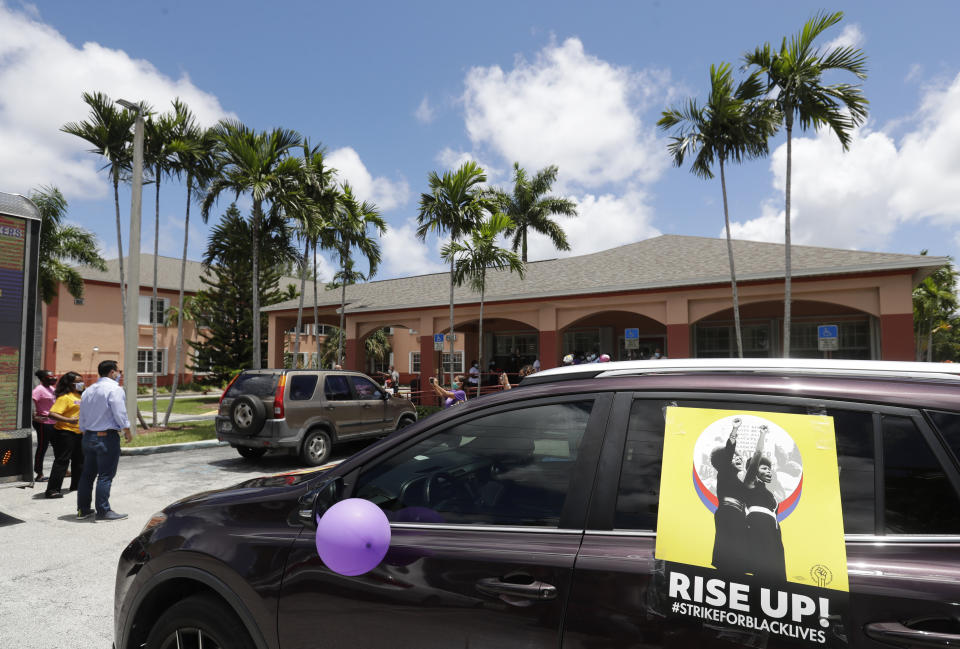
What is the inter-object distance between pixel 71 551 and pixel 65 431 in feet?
8.97

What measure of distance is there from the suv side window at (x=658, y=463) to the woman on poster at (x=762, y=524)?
17cm

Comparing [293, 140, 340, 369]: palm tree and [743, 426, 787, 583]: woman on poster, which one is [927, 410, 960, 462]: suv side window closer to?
[743, 426, 787, 583]: woman on poster

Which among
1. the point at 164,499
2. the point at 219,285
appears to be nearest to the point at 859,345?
the point at 164,499

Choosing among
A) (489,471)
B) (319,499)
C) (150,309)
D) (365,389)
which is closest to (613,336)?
(365,389)

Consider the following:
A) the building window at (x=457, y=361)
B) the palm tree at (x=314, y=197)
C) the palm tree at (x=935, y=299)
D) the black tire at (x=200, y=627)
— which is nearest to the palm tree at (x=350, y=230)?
the palm tree at (x=314, y=197)

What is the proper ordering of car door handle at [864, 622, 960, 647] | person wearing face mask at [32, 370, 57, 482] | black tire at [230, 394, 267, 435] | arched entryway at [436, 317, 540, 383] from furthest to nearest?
arched entryway at [436, 317, 540, 383] < black tire at [230, 394, 267, 435] < person wearing face mask at [32, 370, 57, 482] < car door handle at [864, 622, 960, 647]

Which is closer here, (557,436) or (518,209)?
(557,436)

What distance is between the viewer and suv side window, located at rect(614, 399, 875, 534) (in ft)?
5.23

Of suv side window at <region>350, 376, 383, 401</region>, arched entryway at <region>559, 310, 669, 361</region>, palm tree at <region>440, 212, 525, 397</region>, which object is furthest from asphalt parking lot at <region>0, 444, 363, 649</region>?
arched entryway at <region>559, 310, 669, 361</region>

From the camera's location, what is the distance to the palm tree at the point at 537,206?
3644 centimetres

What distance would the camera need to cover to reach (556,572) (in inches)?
69.5

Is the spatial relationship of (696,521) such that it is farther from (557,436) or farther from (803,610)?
(557,436)

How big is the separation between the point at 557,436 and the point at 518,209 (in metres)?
35.8

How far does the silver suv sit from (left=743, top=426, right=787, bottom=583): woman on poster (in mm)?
9212
